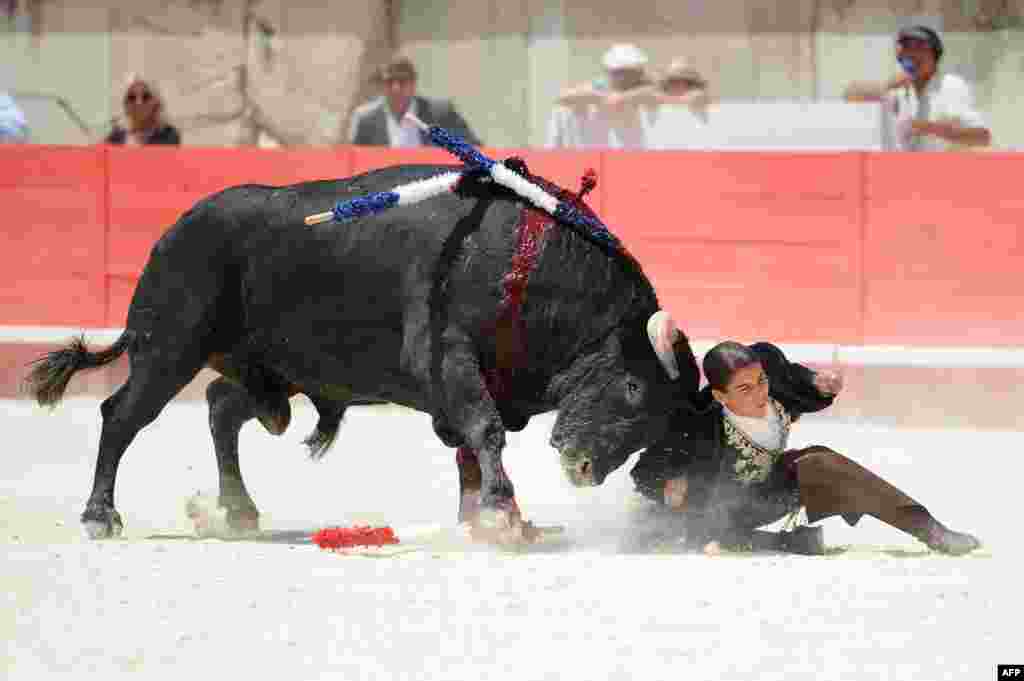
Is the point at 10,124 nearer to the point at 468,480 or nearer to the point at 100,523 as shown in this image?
the point at 100,523

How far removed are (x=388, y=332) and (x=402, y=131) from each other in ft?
17.3

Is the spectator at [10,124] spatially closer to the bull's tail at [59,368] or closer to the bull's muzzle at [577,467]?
the bull's tail at [59,368]

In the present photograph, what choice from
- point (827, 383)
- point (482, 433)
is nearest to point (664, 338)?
point (827, 383)

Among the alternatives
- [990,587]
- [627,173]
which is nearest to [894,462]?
[627,173]

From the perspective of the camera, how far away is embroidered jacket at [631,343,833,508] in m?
6.84

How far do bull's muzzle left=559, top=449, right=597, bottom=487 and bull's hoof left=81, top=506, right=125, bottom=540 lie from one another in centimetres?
153

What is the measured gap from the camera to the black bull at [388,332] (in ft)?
23.0

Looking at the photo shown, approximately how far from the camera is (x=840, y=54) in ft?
51.3

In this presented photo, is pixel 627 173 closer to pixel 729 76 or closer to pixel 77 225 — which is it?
pixel 77 225


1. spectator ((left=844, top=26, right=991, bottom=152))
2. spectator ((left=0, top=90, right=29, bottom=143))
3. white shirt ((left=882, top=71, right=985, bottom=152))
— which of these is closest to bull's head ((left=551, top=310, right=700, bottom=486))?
spectator ((left=844, top=26, right=991, bottom=152))

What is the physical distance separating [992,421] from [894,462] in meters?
1.74

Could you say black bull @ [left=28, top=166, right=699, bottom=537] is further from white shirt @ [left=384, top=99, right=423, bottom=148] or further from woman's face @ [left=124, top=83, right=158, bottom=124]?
woman's face @ [left=124, top=83, right=158, bottom=124]

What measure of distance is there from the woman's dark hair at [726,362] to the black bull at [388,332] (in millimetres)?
151

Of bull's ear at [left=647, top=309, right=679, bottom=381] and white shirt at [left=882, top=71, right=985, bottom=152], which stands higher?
white shirt at [left=882, top=71, right=985, bottom=152]
